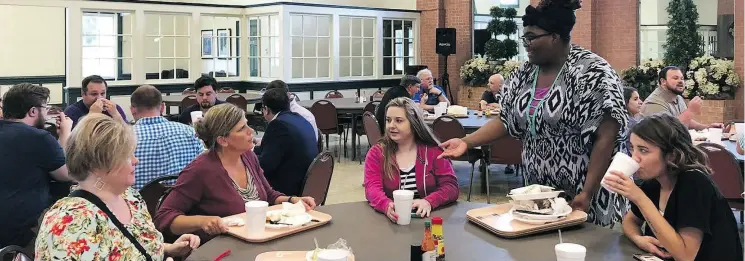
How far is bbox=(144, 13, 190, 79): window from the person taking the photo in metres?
12.5

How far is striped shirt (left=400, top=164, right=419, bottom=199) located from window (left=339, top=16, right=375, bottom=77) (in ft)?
35.9

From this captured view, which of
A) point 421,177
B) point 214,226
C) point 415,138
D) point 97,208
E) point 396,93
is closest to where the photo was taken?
point 97,208

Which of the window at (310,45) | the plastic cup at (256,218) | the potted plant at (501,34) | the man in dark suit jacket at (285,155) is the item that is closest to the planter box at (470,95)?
the potted plant at (501,34)

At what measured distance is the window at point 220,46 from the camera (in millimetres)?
13273

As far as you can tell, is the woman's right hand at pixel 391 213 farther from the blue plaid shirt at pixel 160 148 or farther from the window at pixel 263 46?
the window at pixel 263 46

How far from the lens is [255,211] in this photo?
2.36 metres

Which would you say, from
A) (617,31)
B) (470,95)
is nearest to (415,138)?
(617,31)

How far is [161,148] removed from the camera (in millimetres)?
3787

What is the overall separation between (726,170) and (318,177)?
2750 mm

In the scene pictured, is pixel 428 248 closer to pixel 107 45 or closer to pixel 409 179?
pixel 409 179

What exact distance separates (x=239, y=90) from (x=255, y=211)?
1159cm

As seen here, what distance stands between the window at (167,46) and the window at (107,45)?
35 centimetres

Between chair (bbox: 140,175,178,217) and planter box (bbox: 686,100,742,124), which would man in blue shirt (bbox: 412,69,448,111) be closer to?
planter box (bbox: 686,100,742,124)

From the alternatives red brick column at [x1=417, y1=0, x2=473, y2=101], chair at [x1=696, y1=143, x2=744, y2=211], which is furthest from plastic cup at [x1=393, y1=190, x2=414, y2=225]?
red brick column at [x1=417, y1=0, x2=473, y2=101]
